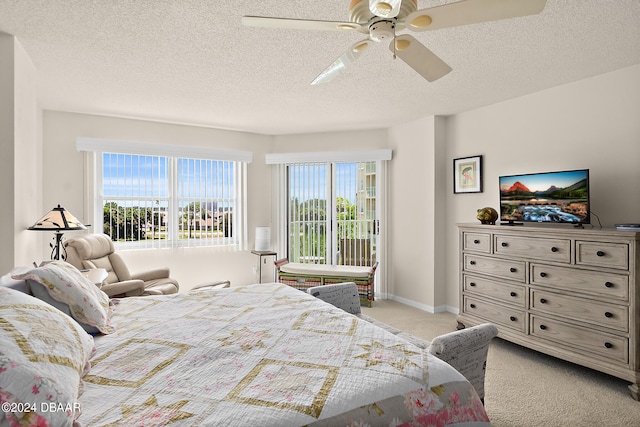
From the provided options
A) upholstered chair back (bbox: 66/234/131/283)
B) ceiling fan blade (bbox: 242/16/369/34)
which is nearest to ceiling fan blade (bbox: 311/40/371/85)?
ceiling fan blade (bbox: 242/16/369/34)

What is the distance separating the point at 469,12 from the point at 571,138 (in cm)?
256

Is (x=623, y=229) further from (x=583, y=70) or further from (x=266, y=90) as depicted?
(x=266, y=90)

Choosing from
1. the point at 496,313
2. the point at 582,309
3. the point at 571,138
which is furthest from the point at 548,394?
the point at 571,138

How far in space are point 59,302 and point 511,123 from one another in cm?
422

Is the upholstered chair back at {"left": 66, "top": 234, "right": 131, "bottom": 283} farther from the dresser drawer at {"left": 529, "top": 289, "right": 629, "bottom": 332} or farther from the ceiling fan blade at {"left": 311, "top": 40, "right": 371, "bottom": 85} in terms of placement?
the dresser drawer at {"left": 529, "top": 289, "right": 629, "bottom": 332}

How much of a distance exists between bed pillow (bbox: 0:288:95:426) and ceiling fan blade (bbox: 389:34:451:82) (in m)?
1.89

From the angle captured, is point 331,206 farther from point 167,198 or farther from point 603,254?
point 603,254

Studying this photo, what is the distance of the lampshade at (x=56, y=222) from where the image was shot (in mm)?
2890

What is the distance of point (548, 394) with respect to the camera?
2613mm

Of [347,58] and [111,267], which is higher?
[347,58]


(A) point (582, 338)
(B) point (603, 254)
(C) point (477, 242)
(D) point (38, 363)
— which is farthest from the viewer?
(C) point (477, 242)

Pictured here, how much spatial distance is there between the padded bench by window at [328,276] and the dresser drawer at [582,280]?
2.14 metres

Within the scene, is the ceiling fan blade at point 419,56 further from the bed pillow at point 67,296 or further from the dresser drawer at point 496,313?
the dresser drawer at point 496,313

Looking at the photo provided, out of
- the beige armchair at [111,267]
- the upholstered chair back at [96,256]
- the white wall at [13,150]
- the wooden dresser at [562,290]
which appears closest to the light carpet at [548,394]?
the wooden dresser at [562,290]
